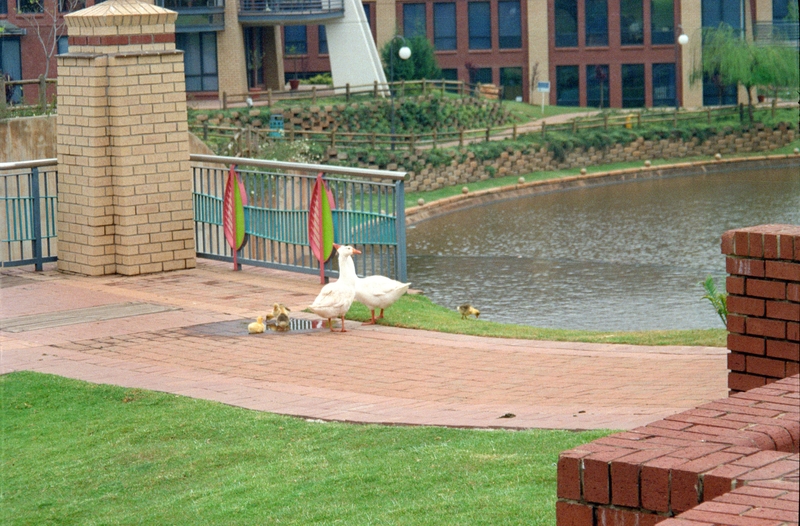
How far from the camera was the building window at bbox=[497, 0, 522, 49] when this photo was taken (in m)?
64.0

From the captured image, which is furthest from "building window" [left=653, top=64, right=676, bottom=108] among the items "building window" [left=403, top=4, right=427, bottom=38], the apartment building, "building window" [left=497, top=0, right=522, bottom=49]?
"building window" [left=403, top=4, right=427, bottom=38]

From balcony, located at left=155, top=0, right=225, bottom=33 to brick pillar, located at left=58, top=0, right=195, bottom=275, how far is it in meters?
39.3

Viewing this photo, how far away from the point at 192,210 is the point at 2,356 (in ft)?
14.7

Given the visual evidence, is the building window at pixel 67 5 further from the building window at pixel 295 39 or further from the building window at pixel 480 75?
the building window at pixel 480 75

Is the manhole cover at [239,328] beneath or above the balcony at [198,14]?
beneath

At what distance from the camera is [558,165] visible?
170 ft

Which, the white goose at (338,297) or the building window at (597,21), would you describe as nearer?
the white goose at (338,297)

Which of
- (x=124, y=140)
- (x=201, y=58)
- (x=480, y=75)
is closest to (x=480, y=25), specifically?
(x=480, y=75)

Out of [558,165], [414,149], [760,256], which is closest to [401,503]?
[760,256]

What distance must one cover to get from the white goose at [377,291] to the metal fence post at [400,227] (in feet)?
5.65

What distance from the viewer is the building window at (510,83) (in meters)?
64.9

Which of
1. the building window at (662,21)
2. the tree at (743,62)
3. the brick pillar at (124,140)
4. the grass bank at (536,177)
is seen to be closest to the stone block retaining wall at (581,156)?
the grass bank at (536,177)

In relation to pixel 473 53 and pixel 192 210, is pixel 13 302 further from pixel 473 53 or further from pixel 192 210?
pixel 473 53

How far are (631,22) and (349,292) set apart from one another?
180ft
